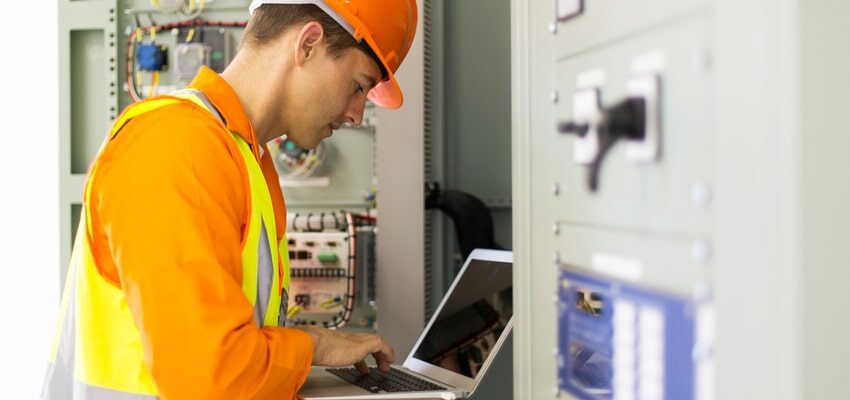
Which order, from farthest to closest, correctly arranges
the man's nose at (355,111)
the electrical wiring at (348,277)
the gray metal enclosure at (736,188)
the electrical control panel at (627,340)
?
the electrical wiring at (348,277) → the man's nose at (355,111) → the electrical control panel at (627,340) → the gray metal enclosure at (736,188)

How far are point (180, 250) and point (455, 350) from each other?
2.92 ft

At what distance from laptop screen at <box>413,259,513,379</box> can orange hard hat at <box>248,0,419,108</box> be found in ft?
1.78

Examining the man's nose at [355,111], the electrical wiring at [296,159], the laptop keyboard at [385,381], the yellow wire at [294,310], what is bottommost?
the laptop keyboard at [385,381]

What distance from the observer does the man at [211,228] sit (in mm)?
1032

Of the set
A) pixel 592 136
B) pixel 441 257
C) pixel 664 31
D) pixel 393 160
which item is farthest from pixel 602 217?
pixel 441 257

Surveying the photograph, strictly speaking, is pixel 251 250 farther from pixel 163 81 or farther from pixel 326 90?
pixel 163 81

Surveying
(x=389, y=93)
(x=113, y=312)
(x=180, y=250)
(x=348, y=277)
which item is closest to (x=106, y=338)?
(x=113, y=312)

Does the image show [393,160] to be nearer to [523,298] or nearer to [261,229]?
[261,229]

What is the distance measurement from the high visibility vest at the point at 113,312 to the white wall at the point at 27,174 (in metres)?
1.47

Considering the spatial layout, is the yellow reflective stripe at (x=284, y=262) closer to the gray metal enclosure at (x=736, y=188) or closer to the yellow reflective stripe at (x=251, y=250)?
the yellow reflective stripe at (x=251, y=250)

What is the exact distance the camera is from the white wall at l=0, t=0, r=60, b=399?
256 centimetres

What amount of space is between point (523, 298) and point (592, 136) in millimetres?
330

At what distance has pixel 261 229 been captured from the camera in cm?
121

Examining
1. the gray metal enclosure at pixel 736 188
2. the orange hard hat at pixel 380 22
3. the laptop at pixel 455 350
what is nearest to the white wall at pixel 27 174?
the laptop at pixel 455 350
